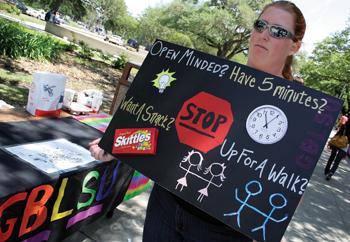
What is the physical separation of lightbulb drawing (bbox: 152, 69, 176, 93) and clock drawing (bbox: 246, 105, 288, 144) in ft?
1.49

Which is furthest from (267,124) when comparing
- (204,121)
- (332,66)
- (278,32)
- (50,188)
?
(332,66)

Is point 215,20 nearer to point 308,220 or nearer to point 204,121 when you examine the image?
point 308,220

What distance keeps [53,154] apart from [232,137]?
1.34 m

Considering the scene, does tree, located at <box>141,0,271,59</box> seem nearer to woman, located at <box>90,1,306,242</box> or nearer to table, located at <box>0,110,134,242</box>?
table, located at <box>0,110,134,242</box>

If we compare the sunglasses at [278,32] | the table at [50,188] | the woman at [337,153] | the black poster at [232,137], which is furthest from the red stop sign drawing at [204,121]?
the woman at [337,153]

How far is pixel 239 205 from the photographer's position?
160cm

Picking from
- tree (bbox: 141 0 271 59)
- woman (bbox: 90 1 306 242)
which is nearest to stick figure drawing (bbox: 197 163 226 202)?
woman (bbox: 90 1 306 242)

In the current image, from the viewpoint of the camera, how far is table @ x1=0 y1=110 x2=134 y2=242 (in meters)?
2.02

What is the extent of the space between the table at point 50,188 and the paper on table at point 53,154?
0.05 meters

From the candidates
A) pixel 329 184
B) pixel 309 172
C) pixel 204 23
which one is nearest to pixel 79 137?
pixel 309 172

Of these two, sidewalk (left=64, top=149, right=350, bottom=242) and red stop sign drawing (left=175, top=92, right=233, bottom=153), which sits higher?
red stop sign drawing (left=175, top=92, right=233, bottom=153)

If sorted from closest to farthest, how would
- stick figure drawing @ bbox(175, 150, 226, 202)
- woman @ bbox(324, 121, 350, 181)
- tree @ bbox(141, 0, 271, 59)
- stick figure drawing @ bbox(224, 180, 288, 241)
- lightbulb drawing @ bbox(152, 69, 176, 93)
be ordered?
stick figure drawing @ bbox(224, 180, 288, 241), stick figure drawing @ bbox(175, 150, 226, 202), lightbulb drawing @ bbox(152, 69, 176, 93), woman @ bbox(324, 121, 350, 181), tree @ bbox(141, 0, 271, 59)

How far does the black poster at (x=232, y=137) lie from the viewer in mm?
1571

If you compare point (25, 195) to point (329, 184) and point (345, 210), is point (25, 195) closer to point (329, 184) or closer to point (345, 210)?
point (345, 210)
